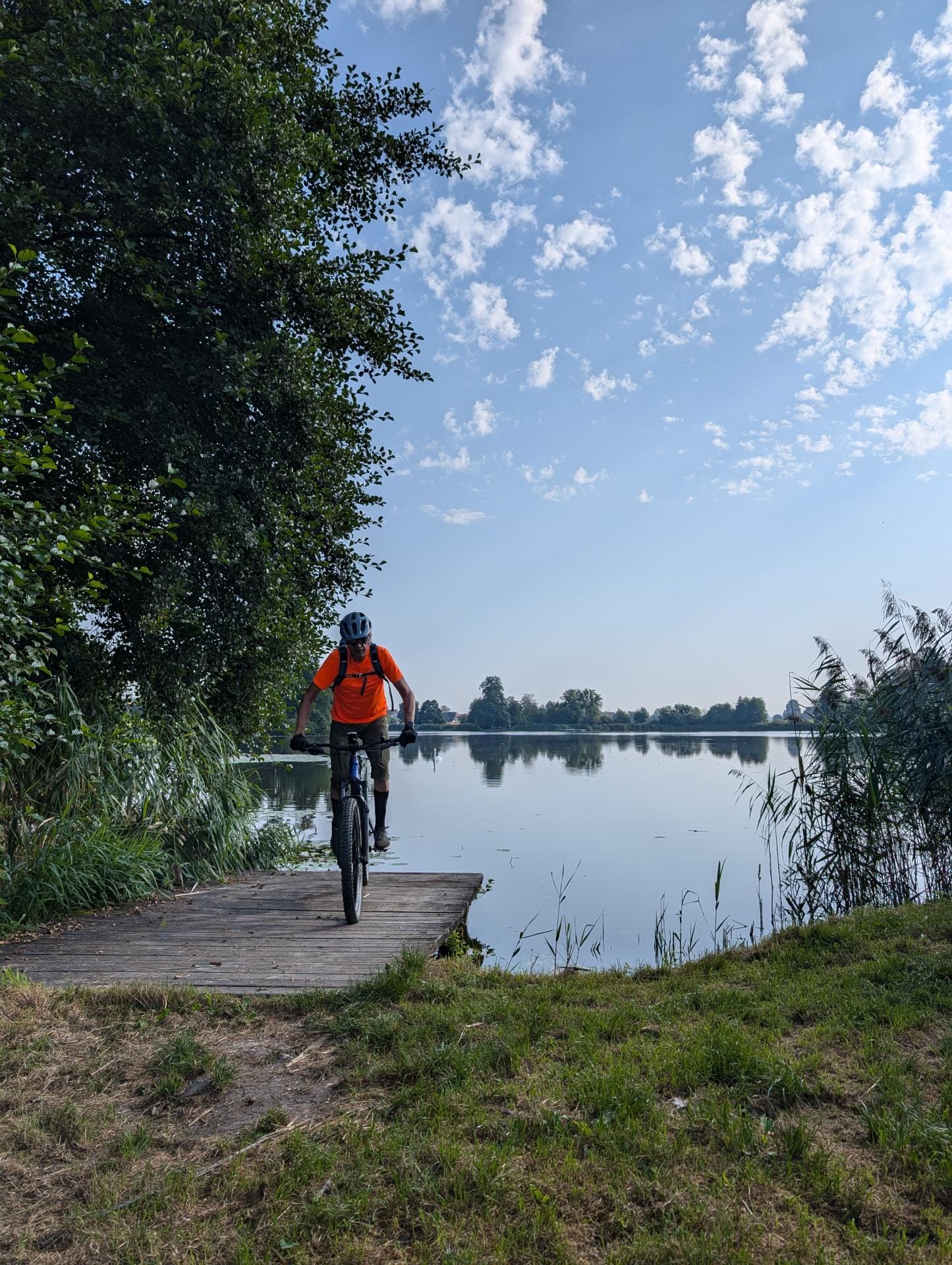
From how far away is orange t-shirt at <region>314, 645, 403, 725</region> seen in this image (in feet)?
21.5

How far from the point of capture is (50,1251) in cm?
238

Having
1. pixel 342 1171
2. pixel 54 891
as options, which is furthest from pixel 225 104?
pixel 342 1171

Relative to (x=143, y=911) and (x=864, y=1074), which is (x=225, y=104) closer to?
(x=143, y=911)

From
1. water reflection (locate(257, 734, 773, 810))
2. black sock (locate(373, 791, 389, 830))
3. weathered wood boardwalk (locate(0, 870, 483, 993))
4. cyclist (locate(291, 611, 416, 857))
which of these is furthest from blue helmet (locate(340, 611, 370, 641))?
water reflection (locate(257, 734, 773, 810))

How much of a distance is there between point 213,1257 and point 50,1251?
1.85 feet

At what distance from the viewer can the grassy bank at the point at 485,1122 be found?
233 centimetres

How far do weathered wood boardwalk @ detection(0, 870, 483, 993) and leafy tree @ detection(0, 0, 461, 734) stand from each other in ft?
8.65

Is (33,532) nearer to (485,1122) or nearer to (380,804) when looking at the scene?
(380,804)

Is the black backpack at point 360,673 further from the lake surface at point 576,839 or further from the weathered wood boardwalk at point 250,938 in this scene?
the lake surface at point 576,839

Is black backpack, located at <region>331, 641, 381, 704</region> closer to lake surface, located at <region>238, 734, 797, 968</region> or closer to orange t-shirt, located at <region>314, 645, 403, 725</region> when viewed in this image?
orange t-shirt, located at <region>314, 645, 403, 725</region>

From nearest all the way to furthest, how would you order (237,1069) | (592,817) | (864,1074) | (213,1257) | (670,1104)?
(213,1257), (670,1104), (864,1074), (237,1069), (592,817)

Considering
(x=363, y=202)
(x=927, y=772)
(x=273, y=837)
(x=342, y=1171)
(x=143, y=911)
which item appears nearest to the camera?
(x=342, y=1171)

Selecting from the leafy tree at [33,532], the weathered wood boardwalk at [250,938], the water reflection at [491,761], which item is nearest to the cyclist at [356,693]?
the weathered wood boardwalk at [250,938]

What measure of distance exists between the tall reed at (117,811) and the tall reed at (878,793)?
657 centimetres
